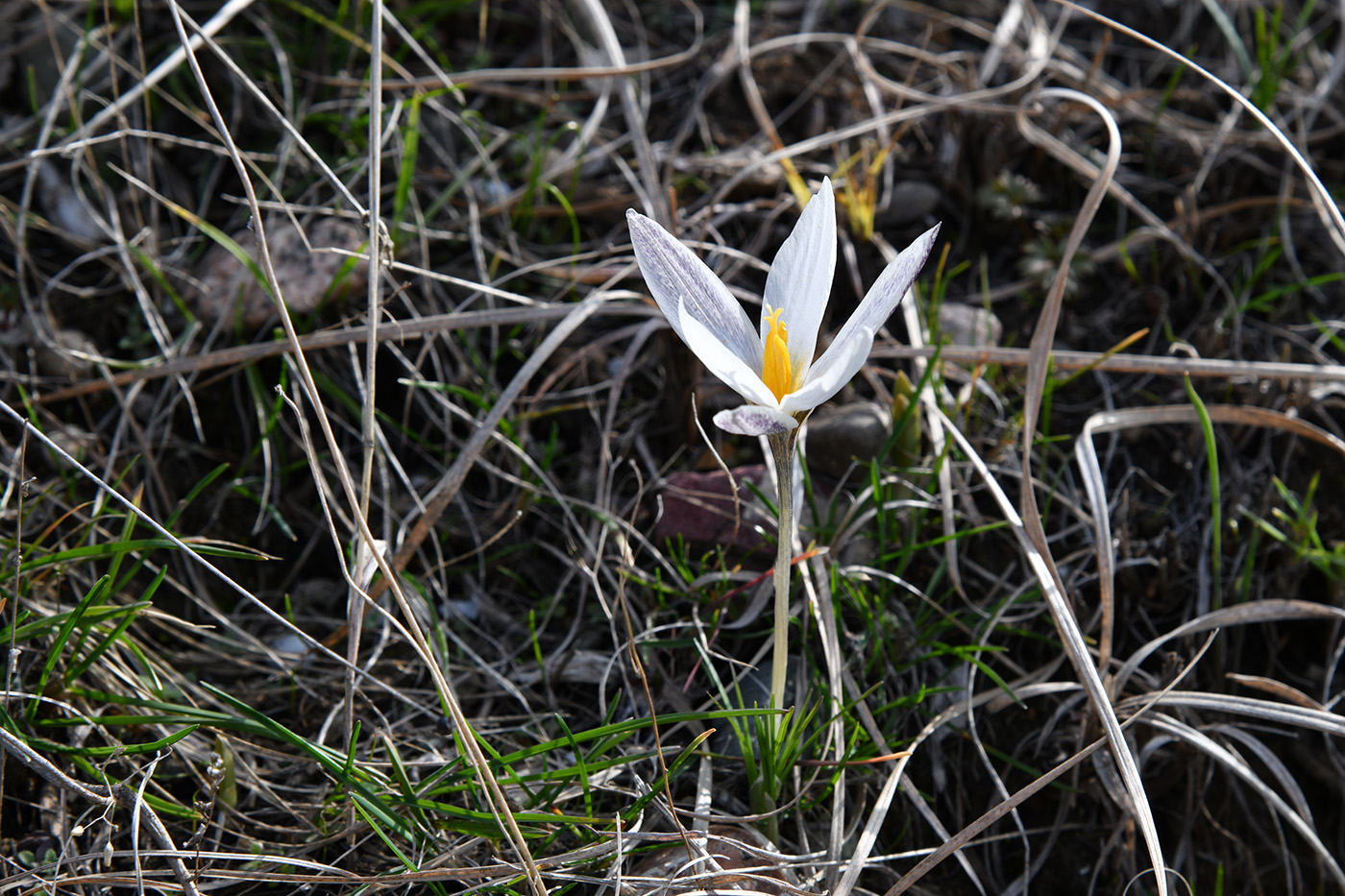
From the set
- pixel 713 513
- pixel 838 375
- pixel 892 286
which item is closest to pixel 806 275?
pixel 892 286

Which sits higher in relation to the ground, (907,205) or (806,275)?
(806,275)

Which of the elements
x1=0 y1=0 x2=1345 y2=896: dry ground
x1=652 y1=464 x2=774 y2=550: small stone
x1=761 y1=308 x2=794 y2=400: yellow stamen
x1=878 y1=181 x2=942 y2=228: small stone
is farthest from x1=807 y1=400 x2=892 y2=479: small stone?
x1=761 y1=308 x2=794 y2=400: yellow stamen

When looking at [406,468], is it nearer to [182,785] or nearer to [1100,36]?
[182,785]

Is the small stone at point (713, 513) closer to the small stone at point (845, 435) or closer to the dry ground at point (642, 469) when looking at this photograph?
the dry ground at point (642, 469)

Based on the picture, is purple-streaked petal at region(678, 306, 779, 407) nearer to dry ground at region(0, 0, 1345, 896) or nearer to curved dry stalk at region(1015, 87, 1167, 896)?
dry ground at region(0, 0, 1345, 896)

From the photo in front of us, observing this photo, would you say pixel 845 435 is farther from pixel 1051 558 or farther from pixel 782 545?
pixel 782 545
